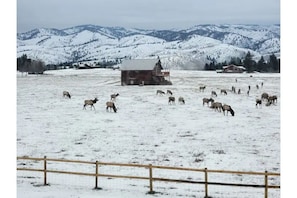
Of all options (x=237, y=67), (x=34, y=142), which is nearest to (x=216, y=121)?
(x=34, y=142)

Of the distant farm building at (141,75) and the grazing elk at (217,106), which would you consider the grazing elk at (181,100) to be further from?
the distant farm building at (141,75)

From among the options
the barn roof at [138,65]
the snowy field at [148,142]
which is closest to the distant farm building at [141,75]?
the barn roof at [138,65]

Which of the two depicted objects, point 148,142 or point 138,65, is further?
point 138,65

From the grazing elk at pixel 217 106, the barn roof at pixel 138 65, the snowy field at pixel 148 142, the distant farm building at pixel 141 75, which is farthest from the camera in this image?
the barn roof at pixel 138 65

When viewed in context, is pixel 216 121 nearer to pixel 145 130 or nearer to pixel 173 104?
pixel 145 130

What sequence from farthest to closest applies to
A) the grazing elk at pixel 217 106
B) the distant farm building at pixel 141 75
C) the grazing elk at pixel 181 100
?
the distant farm building at pixel 141 75, the grazing elk at pixel 181 100, the grazing elk at pixel 217 106

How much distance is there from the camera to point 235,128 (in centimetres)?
1686

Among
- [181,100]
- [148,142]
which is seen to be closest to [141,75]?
[181,100]

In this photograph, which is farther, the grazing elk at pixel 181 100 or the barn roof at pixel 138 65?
the barn roof at pixel 138 65

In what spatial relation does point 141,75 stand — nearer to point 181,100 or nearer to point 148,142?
point 181,100

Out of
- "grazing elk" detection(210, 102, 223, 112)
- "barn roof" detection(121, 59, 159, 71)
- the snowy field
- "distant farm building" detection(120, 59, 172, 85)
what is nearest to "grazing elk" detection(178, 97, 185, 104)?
the snowy field
